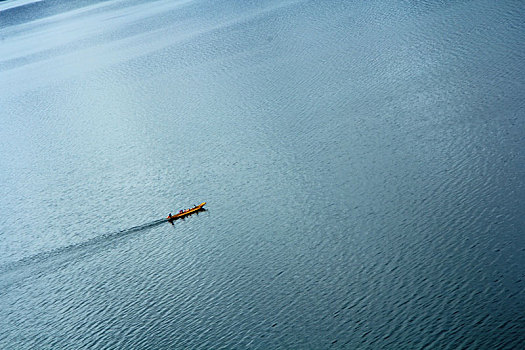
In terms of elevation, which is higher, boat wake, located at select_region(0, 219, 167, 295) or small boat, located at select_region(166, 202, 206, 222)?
boat wake, located at select_region(0, 219, 167, 295)

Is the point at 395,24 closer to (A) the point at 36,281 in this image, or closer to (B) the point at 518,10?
(B) the point at 518,10

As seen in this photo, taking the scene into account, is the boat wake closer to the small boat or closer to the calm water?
the calm water

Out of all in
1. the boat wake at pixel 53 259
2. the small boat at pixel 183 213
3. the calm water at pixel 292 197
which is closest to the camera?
the calm water at pixel 292 197

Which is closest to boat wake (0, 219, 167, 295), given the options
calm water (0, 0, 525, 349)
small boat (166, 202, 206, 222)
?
calm water (0, 0, 525, 349)

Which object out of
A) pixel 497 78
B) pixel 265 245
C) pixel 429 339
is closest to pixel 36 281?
pixel 265 245

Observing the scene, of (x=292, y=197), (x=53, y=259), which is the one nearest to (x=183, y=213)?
(x=292, y=197)

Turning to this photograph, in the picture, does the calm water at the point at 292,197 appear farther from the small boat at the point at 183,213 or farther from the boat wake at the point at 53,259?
the small boat at the point at 183,213

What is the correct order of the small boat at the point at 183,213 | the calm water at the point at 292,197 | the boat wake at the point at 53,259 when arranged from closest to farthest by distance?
the calm water at the point at 292,197, the boat wake at the point at 53,259, the small boat at the point at 183,213

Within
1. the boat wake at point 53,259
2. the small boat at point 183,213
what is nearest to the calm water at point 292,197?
the boat wake at point 53,259
